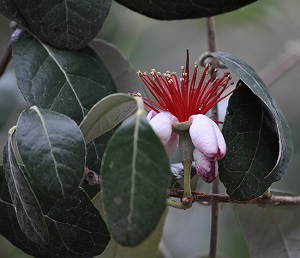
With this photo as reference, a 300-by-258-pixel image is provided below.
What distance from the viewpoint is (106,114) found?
0.74 meters

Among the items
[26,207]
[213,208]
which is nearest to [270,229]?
[213,208]

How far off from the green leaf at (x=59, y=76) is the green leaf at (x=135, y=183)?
0.28 m

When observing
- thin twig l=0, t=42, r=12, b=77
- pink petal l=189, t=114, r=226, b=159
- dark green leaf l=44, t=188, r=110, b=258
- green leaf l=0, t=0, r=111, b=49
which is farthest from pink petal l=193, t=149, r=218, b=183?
thin twig l=0, t=42, r=12, b=77

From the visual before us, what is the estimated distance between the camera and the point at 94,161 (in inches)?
33.3

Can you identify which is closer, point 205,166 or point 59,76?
point 205,166

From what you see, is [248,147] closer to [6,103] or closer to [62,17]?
[62,17]

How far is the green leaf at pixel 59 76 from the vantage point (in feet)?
2.86

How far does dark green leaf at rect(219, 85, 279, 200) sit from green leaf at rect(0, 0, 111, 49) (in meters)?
0.22

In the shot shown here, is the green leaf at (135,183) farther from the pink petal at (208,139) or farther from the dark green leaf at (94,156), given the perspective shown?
the dark green leaf at (94,156)

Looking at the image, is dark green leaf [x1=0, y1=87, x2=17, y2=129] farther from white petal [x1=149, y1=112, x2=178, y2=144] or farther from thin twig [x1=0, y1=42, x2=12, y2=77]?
white petal [x1=149, y1=112, x2=178, y2=144]

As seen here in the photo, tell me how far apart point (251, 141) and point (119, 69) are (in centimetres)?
32

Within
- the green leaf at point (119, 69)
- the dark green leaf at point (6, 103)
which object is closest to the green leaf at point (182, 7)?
the green leaf at point (119, 69)

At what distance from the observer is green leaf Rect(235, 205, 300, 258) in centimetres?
101

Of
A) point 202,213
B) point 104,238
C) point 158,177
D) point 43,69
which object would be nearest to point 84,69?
point 43,69
